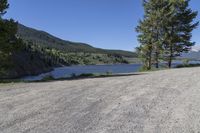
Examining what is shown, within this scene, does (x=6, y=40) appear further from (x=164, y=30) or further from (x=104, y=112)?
(x=164, y=30)

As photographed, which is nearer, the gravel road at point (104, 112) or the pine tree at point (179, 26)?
the gravel road at point (104, 112)

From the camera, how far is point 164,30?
144 ft

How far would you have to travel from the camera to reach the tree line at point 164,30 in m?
41.9

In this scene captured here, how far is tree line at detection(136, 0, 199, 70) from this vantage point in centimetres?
4194

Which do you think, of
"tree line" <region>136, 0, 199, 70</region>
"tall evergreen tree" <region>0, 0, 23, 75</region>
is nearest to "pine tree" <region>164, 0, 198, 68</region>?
"tree line" <region>136, 0, 199, 70</region>

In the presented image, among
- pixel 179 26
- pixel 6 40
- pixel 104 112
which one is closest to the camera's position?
pixel 104 112

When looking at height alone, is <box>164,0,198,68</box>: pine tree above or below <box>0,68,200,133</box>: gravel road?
above

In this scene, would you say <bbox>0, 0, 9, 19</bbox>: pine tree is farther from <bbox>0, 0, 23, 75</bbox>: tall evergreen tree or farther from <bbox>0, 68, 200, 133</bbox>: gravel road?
<bbox>0, 68, 200, 133</bbox>: gravel road

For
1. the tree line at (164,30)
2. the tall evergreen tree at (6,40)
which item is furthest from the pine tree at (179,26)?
the tall evergreen tree at (6,40)

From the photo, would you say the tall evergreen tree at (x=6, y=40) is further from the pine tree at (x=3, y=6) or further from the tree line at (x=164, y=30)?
the tree line at (x=164, y=30)

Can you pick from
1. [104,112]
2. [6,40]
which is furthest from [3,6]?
[104,112]

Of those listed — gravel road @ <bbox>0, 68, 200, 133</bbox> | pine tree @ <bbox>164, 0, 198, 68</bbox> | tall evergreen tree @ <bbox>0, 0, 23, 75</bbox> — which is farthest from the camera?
pine tree @ <bbox>164, 0, 198, 68</bbox>

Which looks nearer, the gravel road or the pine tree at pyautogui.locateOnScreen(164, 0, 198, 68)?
the gravel road

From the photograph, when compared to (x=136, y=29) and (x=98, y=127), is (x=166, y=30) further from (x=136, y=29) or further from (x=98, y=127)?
(x=98, y=127)
